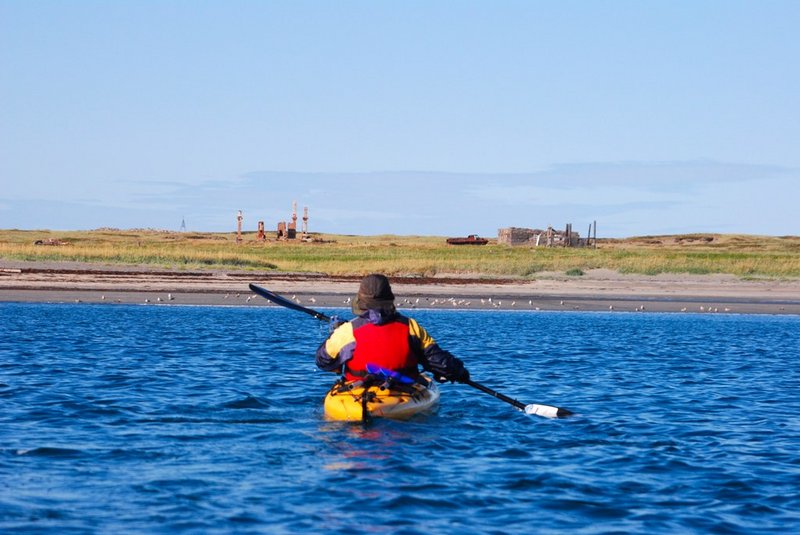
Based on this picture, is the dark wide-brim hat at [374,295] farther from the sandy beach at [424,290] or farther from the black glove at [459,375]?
the sandy beach at [424,290]

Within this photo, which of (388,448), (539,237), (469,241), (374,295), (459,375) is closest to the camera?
(388,448)

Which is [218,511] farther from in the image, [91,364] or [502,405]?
[91,364]

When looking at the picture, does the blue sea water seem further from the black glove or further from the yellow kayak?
the black glove

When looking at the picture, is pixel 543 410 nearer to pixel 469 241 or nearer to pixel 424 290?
pixel 424 290

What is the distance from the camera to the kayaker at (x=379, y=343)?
41.9ft

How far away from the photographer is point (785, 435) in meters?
13.7

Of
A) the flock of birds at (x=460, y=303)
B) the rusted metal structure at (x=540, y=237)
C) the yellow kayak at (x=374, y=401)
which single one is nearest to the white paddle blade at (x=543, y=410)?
the yellow kayak at (x=374, y=401)

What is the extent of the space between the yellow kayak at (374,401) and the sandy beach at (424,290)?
22889 mm

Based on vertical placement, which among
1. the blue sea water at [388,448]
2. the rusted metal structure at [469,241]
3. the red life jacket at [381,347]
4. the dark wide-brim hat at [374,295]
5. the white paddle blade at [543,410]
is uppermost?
the rusted metal structure at [469,241]

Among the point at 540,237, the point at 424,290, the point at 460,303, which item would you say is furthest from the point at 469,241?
the point at 460,303

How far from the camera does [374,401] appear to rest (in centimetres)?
1302

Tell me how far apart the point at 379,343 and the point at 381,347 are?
0.21 ft

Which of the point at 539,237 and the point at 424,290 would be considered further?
the point at 539,237

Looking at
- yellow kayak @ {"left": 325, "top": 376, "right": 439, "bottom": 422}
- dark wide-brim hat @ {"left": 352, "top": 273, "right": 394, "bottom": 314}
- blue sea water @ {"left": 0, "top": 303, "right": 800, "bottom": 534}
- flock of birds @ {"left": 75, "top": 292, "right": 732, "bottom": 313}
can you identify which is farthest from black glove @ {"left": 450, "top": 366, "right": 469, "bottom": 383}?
flock of birds @ {"left": 75, "top": 292, "right": 732, "bottom": 313}
